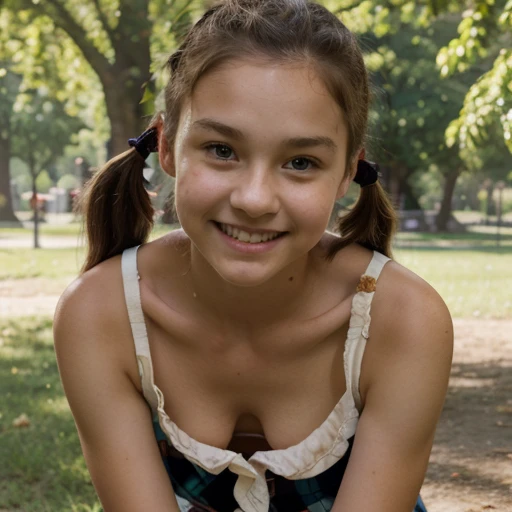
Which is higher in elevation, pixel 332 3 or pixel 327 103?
pixel 327 103

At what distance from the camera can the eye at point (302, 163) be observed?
2.00 m

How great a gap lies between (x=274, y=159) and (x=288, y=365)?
Answer: 0.66 m

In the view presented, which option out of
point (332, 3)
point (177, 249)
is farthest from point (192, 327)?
point (332, 3)

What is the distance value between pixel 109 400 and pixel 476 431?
2.79 meters

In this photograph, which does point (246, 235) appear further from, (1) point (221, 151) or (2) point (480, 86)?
(2) point (480, 86)

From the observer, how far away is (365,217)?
247 centimetres

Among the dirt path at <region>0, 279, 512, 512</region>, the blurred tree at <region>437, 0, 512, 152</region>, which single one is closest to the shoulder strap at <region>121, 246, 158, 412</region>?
A: the dirt path at <region>0, 279, 512, 512</region>

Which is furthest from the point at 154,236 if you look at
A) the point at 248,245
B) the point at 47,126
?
the point at 47,126

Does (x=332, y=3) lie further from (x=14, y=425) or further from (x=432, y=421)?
(x=432, y=421)

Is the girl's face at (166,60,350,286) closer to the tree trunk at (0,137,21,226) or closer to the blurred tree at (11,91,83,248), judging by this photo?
the blurred tree at (11,91,83,248)

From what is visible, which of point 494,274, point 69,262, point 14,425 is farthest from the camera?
point 69,262

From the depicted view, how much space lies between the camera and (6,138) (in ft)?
126

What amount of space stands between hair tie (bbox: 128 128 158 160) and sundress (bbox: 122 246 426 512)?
277 millimetres

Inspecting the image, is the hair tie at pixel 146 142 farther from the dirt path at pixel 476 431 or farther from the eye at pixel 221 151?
the dirt path at pixel 476 431
